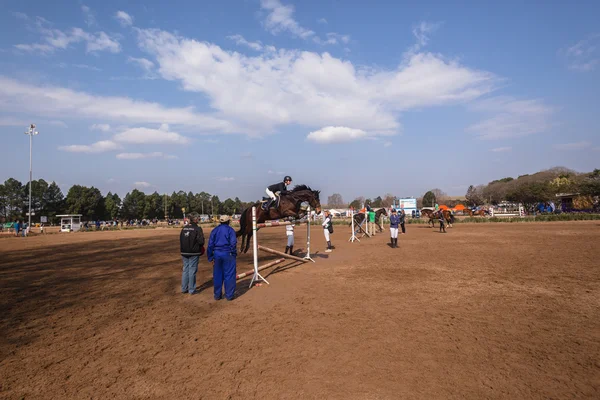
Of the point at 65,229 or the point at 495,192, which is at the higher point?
the point at 495,192

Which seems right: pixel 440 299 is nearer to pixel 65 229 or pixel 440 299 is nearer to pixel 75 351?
pixel 75 351

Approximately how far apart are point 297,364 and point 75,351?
3.42m

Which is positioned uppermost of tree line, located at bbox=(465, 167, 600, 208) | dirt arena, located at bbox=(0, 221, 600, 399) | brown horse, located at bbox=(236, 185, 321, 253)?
tree line, located at bbox=(465, 167, 600, 208)

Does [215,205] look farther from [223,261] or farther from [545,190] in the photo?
[223,261]

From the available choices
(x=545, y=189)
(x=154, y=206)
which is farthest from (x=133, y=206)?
(x=545, y=189)

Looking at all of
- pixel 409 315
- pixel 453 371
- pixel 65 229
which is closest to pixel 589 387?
pixel 453 371

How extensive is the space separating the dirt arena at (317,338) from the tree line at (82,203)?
64.0m

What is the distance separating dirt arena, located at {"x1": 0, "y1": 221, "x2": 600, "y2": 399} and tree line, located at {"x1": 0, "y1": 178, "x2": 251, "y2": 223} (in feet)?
210

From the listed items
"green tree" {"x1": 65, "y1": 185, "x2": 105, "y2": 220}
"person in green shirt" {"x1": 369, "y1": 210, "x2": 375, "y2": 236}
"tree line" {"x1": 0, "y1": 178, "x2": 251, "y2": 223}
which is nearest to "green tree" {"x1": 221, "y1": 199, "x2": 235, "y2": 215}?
"tree line" {"x1": 0, "y1": 178, "x2": 251, "y2": 223}

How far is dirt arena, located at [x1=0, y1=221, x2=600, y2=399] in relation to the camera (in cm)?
357

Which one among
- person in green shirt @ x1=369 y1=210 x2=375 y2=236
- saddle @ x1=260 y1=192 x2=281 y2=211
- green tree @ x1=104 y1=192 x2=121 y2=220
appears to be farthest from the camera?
green tree @ x1=104 y1=192 x2=121 y2=220

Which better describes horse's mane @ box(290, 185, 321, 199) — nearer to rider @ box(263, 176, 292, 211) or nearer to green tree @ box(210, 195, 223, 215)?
rider @ box(263, 176, 292, 211)

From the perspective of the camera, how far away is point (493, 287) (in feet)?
25.0

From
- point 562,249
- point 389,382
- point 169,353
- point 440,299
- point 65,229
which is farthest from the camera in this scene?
point 65,229
